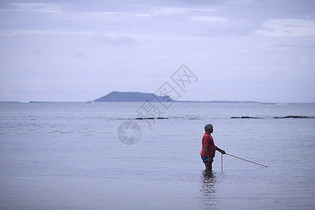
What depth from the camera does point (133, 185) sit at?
1024 centimetres

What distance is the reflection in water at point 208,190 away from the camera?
8297 mm

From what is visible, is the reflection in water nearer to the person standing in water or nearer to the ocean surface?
the ocean surface

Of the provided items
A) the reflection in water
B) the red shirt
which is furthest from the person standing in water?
the reflection in water

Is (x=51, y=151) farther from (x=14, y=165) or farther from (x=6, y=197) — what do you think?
(x=6, y=197)

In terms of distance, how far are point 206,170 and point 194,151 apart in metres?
5.84

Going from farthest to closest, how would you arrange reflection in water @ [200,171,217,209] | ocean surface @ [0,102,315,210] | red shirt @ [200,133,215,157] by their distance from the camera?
red shirt @ [200,133,215,157] < ocean surface @ [0,102,315,210] < reflection in water @ [200,171,217,209]

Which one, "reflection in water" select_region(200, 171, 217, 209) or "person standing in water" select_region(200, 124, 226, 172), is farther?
"person standing in water" select_region(200, 124, 226, 172)

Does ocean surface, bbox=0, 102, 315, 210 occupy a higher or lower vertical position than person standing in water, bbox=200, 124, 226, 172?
lower

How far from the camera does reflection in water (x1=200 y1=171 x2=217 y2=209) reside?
830 centimetres

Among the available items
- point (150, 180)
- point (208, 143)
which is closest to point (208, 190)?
point (150, 180)

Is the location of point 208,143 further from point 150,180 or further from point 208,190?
point 208,190

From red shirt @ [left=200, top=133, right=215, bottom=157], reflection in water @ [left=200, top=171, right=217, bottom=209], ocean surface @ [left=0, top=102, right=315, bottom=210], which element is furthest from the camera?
red shirt @ [left=200, top=133, right=215, bottom=157]

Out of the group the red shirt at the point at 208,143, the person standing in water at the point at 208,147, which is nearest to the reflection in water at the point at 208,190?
the person standing in water at the point at 208,147

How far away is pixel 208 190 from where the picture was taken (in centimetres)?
966
